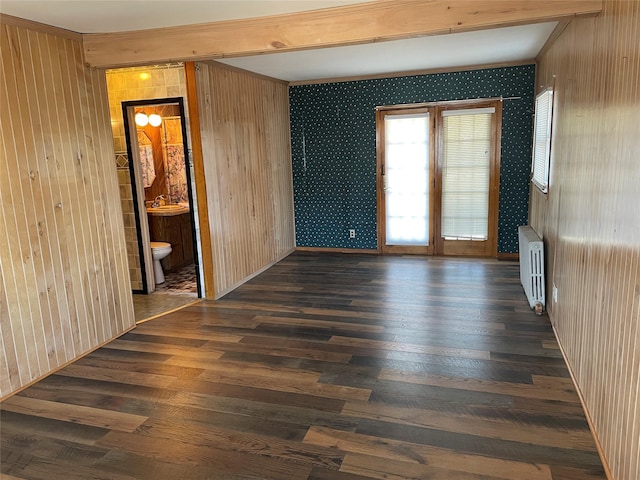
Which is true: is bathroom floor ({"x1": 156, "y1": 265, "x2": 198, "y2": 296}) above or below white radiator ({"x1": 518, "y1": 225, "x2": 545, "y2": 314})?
below

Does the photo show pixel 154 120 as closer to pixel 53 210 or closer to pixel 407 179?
pixel 53 210

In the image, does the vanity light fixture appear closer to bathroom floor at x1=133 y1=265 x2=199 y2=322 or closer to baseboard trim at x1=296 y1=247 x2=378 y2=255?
bathroom floor at x1=133 y1=265 x2=199 y2=322

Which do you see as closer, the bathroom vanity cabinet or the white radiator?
the white radiator

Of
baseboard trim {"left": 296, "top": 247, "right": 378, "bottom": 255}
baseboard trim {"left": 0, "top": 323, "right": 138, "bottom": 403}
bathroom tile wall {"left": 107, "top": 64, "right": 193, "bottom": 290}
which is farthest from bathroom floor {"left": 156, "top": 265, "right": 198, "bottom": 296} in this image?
baseboard trim {"left": 296, "top": 247, "right": 378, "bottom": 255}

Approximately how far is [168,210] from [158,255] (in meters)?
0.69

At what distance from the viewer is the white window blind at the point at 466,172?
5.86 m

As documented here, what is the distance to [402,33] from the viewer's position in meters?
2.79

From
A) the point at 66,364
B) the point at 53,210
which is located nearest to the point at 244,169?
the point at 53,210

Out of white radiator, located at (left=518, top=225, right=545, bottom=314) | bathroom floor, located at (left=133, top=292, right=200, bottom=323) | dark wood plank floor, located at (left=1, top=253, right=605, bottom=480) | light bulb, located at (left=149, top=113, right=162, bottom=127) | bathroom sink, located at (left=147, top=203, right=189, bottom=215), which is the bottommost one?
dark wood plank floor, located at (left=1, top=253, right=605, bottom=480)

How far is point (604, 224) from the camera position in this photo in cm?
231

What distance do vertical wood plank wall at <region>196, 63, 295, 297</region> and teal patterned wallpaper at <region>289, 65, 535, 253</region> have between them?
0.28 meters

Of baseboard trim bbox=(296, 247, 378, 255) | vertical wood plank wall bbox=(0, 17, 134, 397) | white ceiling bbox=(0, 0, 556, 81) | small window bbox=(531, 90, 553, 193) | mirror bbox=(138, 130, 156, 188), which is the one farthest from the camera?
baseboard trim bbox=(296, 247, 378, 255)

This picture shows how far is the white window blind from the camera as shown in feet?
19.2

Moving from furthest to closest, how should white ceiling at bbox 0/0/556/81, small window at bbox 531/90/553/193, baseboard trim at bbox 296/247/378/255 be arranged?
baseboard trim at bbox 296/247/378/255
small window at bbox 531/90/553/193
white ceiling at bbox 0/0/556/81
